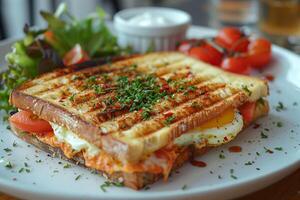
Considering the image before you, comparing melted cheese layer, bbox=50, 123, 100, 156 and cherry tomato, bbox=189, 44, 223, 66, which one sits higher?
melted cheese layer, bbox=50, 123, 100, 156

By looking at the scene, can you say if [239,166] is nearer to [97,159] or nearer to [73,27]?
[97,159]

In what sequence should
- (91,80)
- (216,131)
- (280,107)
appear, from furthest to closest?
(280,107) < (91,80) < (216,131)

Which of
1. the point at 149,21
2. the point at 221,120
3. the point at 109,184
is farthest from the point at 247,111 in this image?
the point at 149,21

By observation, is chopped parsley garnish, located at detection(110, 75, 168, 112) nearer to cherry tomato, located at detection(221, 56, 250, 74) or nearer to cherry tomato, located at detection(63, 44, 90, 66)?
cherry tomato, located at detection(63, 44, 90, 66)

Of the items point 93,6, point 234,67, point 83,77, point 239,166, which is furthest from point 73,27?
point 93,6

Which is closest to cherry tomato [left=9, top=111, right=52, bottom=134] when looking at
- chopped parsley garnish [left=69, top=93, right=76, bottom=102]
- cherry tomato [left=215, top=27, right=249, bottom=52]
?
chopped parsley garnish [left=69, top=93, right=76, bottom=102]

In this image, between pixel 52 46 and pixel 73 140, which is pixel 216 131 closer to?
pixel 73 140
